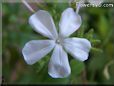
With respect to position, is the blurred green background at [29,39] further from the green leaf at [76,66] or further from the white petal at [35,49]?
the white petal at [35,49]

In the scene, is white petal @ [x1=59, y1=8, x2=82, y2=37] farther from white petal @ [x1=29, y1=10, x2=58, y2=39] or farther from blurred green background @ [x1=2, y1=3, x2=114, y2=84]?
blurred green background @ [x1=2, y1=3, x2=114, y2=84]

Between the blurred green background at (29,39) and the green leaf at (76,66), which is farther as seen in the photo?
the blurred green background at (29,39)

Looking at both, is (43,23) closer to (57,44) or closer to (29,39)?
(57,44)

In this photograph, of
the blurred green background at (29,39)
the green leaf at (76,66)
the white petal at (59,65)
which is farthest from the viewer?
the blurred green background at (29,39)

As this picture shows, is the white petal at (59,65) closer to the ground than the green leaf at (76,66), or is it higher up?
higher up

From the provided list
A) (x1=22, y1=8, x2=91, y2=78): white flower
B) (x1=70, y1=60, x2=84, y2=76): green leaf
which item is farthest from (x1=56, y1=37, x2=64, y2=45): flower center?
(x1=70, y1=60, x2=84, y2=76): green leaf

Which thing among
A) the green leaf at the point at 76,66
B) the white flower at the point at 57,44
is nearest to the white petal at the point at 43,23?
the white flower at the point at 57,44
